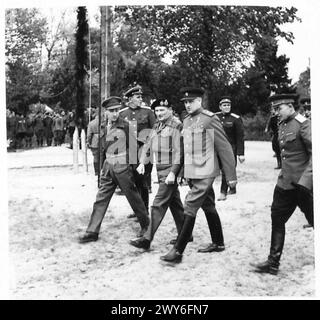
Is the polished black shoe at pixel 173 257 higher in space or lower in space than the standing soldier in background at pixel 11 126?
lower

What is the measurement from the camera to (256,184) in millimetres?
5527

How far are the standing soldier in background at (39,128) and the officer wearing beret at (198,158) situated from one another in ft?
19.5

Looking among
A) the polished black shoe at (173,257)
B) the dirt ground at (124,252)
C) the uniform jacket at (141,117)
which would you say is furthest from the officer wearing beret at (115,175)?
the uniform jacket at (141,117)

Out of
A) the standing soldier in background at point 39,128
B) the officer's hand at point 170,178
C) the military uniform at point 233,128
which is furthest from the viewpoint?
the standing soldier in background at point 39,128

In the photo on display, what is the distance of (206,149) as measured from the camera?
13.8ft

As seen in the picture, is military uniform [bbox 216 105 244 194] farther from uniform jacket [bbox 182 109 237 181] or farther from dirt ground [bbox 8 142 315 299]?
uniform jacket [bbox 182 109 237 181]

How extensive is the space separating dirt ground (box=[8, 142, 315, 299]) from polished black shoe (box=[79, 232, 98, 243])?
60 mm

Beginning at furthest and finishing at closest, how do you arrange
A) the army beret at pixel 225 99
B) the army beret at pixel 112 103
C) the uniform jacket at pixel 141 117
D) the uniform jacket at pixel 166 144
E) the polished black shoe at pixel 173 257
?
the army beret at pixel 225 99
the uniform jacket at pixel 141 117
the army beret at pixel 112 103
the uniform jacket at pixel 166 144
the polished black shoe at pixel 173 257

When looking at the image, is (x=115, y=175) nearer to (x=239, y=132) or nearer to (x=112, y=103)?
(x=112, y=103)

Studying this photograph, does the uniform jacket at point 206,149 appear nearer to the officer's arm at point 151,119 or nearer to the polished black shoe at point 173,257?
the polished black shoe at point 173,257

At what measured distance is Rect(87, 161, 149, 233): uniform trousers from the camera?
15.3ft

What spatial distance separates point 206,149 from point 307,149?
0.89 meters

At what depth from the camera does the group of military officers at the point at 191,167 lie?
3.87 m
